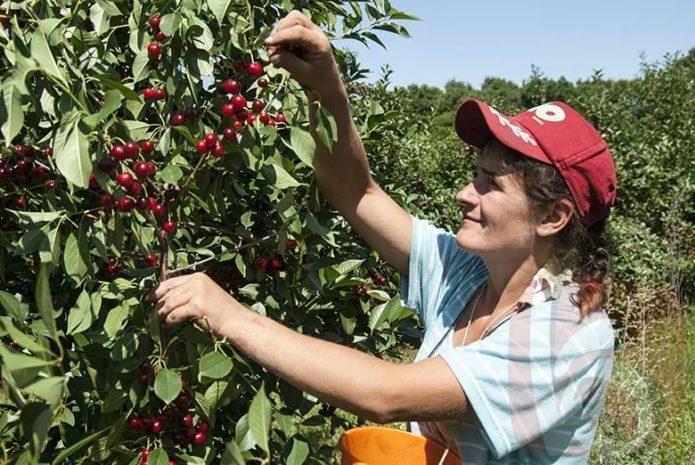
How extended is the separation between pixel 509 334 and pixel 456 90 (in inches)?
1955

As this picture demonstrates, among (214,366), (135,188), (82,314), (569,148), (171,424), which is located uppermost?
(569,148)

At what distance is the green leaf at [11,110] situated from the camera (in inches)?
38.6

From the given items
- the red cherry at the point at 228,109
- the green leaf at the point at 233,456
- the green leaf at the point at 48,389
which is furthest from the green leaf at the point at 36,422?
the red cherry at the point at 228,109

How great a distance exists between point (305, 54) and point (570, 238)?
71cm

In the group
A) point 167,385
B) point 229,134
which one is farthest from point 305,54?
point 167,385

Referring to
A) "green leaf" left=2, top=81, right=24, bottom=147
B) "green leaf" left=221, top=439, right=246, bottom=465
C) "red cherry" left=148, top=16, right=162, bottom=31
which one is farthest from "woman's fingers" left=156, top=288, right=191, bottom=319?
"red cherry" left=148, top=16, right=162, bottom=31

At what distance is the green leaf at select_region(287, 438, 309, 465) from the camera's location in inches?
57.0

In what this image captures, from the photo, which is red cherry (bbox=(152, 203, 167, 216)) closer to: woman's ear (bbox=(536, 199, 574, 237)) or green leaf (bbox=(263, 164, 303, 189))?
green leaf (bbox=(263, 164, 303, 189))

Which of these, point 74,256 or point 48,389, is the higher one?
point 48,389

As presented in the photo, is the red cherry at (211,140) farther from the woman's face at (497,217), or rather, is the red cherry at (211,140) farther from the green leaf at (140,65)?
the woman's face at (497,217)

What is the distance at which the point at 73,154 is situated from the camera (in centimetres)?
110

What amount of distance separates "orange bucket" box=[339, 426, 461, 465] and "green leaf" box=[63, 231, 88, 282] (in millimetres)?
655

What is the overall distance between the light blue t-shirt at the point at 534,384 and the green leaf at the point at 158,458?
53cm

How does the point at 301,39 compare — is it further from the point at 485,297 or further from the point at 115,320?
the point at 485,297
